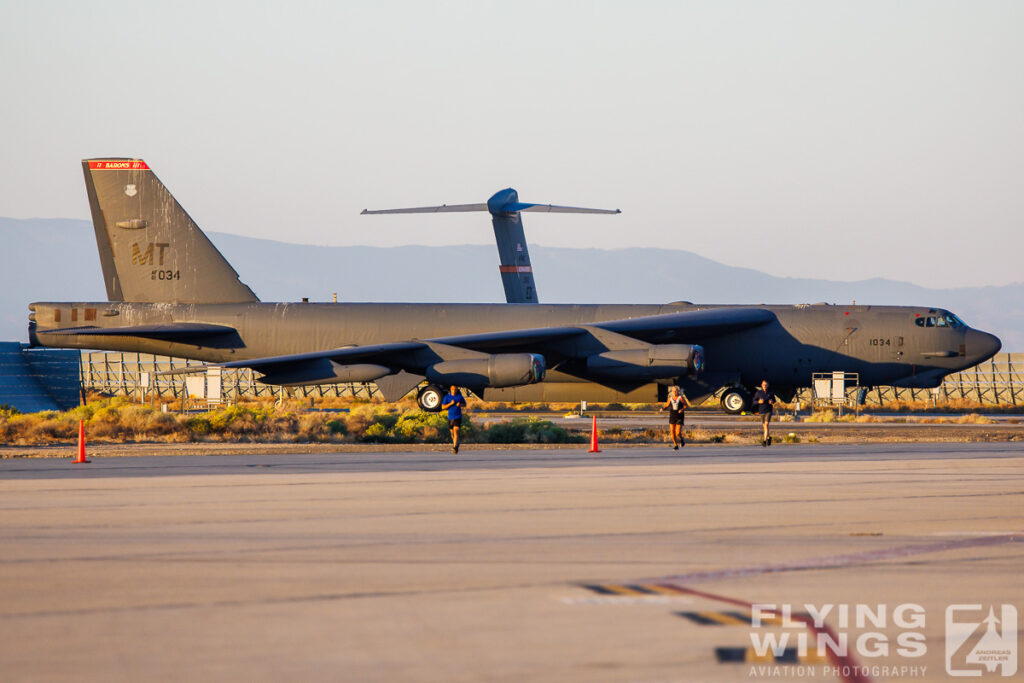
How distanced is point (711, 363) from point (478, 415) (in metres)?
9.46

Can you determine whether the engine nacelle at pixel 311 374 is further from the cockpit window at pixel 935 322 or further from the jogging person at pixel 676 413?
the cockpit window at pixel 935 322

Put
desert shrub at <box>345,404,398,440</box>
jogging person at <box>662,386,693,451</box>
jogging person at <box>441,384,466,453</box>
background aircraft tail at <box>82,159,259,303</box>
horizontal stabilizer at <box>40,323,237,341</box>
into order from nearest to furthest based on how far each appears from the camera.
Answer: jogging person at <box>441,384,466,453</box>
jogging person at <box>662,386,693,451</box>
desert shrub at <box>345,404,398,440</box>
horizontal stabilizer at <box>40,323,237,341</box>
background aircraft tail at <box>82,159,259,303</box>

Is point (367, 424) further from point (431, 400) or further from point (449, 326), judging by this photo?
point (449, 326)

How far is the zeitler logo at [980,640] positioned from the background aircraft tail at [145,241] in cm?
3273

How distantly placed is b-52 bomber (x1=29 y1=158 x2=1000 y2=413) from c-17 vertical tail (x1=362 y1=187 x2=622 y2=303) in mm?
17718

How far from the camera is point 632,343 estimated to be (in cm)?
3338

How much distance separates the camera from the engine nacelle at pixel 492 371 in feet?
101

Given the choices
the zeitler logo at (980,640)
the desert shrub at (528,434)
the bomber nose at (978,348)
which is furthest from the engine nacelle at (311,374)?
the zeitler logo at (980,640)

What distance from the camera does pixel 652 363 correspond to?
32250mm

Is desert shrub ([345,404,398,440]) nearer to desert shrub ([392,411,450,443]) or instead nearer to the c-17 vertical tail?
desert shrub ([392,411,450,443])

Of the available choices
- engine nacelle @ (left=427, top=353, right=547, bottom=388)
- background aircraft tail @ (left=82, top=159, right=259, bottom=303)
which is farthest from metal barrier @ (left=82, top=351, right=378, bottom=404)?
engine nacelle @ (left=427, top=353, right=547, bottom=388)

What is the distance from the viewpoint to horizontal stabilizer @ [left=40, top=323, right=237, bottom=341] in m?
36.0

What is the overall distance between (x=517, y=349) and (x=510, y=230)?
70.2ft

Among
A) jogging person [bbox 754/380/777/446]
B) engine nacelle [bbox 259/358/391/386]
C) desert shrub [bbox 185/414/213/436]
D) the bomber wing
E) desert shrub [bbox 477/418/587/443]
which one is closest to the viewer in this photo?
jogging person [bbox 754/380/777/446]
